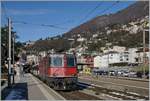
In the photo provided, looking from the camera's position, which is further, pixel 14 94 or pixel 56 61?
pixel 56 61

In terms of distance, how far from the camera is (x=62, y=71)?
35594mm

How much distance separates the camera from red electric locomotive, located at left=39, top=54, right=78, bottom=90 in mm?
35094

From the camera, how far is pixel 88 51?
420ft

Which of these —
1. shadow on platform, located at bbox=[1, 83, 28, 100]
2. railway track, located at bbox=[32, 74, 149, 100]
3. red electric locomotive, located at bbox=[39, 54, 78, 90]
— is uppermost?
red electric locomotive, located at bbox=[39, 54, 78, 90]

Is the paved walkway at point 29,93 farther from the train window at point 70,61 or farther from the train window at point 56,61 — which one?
the train window at point 70,61

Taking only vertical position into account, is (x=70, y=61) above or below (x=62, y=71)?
above

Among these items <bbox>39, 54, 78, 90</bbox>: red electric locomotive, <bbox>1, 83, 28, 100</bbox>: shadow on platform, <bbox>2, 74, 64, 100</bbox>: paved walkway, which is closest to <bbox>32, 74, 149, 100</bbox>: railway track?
<bbox>2, 74, 64, 100</bbox>: paved walkway

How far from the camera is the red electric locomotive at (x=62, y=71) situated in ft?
115

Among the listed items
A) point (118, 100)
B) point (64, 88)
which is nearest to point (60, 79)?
point (64, 88)

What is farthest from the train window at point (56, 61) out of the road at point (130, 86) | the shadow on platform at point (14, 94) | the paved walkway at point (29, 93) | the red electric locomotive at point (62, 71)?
the road at point (130, 86)

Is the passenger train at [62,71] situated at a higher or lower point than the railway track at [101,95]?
higher

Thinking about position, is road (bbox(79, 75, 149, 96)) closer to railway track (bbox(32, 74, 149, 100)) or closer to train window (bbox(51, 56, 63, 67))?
railway track (bbox(32, 74, 149, 100))

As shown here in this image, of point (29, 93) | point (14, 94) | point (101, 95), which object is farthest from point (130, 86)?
point (14, 94)

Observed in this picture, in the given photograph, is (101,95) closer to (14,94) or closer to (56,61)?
(14,94)
